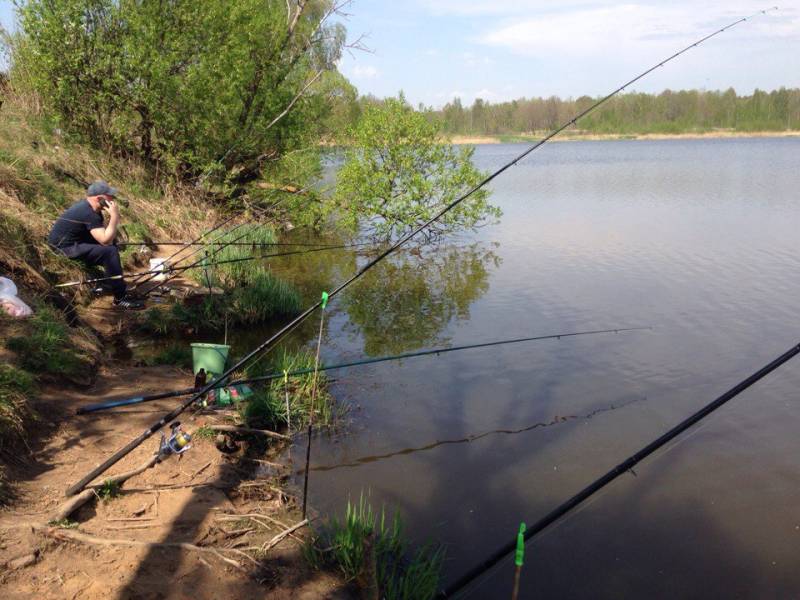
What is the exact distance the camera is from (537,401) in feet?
21.5

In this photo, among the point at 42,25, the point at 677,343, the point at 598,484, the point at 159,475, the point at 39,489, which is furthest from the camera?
the point at 42,25

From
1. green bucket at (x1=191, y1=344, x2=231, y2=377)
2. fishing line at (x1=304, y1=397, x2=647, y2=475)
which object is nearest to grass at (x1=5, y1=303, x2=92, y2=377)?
green bucket at (x1=191, y1=344, x2=231, y2=377)

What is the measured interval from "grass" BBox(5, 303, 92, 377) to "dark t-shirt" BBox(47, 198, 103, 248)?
5.21ft

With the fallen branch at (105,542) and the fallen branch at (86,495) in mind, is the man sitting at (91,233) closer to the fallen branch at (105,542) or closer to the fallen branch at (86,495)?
the fallen branch at (86,495)

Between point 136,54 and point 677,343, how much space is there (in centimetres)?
1036

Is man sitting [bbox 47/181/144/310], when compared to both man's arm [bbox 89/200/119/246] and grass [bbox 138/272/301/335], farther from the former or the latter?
grass [bbox 138/272/301/335]

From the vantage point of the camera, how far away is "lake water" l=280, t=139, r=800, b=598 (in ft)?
14.2

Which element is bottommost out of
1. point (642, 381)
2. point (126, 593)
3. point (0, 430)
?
point (642, 381)

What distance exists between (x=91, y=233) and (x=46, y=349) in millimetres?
2576

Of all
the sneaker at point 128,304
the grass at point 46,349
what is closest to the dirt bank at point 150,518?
the grass at point 46,349

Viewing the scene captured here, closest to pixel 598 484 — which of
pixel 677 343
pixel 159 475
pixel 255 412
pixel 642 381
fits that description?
pixel 159 475

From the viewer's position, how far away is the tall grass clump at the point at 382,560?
3.66 meters

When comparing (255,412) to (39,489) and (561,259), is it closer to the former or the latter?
(39,489)

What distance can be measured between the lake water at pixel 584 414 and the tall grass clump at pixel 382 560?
0.26m
